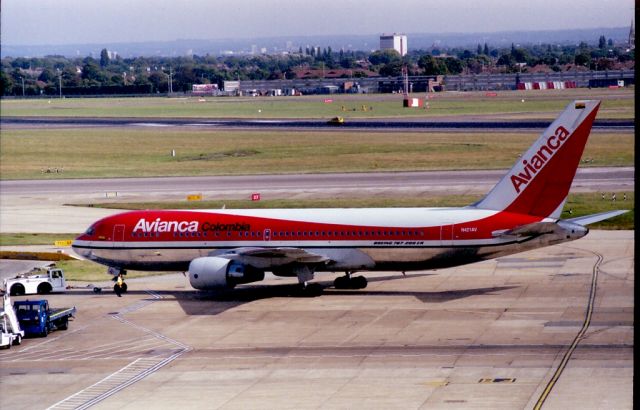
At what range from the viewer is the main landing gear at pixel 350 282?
6069cm

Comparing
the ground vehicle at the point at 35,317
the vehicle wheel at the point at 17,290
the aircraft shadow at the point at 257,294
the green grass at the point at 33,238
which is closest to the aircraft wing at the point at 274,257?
the aircraft shadow at the point at 257,294

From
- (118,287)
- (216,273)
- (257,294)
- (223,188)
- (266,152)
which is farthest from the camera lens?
(266,152)

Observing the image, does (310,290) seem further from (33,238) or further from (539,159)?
(33,238)

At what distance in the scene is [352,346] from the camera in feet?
152

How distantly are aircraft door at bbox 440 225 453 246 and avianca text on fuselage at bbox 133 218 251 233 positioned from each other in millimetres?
10585

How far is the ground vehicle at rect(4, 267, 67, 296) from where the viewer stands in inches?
2438

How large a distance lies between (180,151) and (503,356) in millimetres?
107430

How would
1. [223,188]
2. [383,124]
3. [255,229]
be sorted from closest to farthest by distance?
[255,229]
[223,188]
[383,124]

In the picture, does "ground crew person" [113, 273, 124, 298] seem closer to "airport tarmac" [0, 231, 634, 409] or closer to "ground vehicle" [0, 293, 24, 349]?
"airport tarmac" [0, 231, 634, 409]

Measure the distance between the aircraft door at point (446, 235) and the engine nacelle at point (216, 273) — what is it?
1029cm

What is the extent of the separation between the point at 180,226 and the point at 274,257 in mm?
6231

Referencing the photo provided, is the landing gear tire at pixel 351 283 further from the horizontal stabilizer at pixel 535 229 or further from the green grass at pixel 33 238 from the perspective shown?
the green grass at pixel 33 238

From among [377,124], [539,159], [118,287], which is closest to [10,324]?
[118,287]

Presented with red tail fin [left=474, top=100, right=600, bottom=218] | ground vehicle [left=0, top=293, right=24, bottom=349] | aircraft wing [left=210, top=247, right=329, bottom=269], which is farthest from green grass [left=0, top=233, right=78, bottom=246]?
red tail fin [left=474, top=100, right=600, bottom=218]
